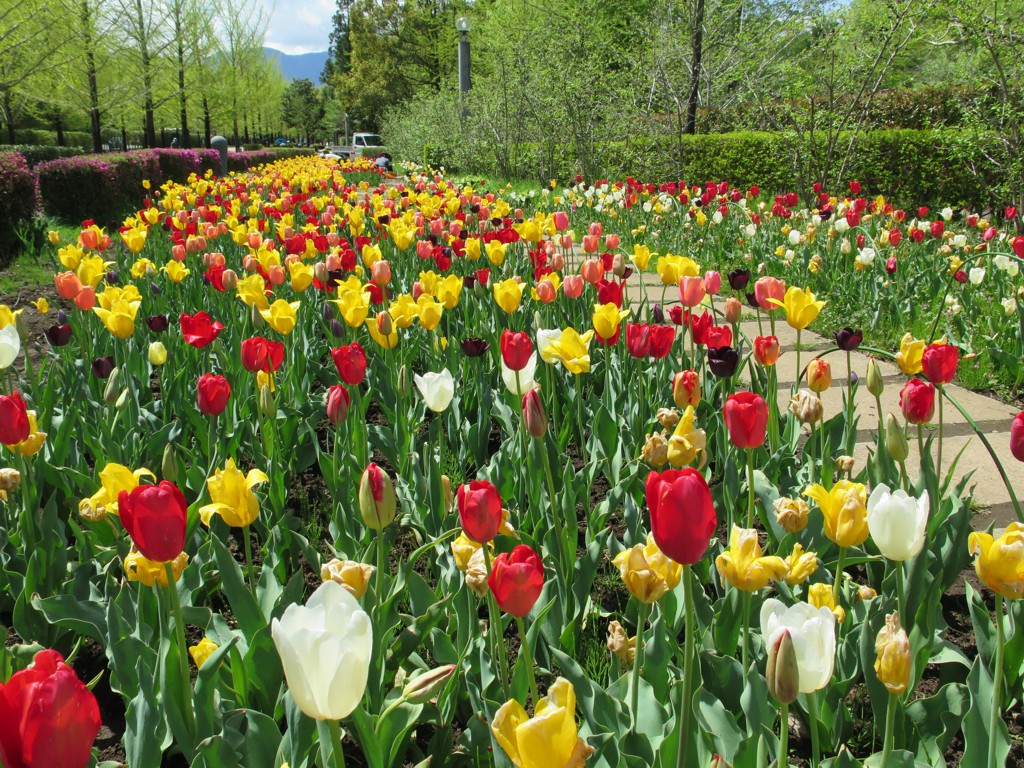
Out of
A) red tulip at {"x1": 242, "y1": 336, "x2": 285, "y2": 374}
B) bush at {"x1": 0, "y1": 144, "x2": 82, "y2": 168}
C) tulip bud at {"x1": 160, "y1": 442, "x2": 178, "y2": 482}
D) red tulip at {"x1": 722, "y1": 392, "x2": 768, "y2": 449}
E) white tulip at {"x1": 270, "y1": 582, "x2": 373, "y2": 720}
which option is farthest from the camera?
bush at {"x1": 0, "y1": 144, "x2": 82, "y2": 168}

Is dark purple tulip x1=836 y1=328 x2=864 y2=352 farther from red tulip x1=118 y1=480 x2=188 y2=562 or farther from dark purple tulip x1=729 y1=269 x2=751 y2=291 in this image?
red tulip x1=118 y1=480 x2=188 y2=562

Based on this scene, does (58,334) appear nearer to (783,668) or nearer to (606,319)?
(606,319)

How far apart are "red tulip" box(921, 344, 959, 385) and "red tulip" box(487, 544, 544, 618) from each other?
1282 millimetres

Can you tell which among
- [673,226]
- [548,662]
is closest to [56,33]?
[673,226]

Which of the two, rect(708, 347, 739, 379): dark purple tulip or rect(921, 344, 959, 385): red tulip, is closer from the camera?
rect(921, 344, 959, 385): red tulip

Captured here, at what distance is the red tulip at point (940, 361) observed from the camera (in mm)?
1879

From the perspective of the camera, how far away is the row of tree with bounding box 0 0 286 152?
16.0 metres

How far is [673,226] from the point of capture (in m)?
7.76

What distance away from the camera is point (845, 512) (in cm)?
131

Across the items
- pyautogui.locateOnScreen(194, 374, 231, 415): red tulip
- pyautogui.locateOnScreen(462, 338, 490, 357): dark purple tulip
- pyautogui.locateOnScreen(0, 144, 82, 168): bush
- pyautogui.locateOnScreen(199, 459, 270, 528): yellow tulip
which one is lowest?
pyautogui.locateOnScreen(199, 459, 270, 528): yellow tulip

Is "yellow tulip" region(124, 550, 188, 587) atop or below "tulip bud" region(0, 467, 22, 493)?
below

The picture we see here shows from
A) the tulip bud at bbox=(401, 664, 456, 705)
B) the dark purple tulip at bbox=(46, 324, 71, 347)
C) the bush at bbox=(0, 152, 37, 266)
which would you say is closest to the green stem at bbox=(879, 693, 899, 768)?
the tulip bud at bbox=(401, 664, 456, 705)

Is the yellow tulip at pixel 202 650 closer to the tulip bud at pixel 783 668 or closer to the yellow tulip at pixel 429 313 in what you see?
the tulip bud at pixel 783 668

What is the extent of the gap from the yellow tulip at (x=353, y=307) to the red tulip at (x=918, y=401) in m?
1.65
